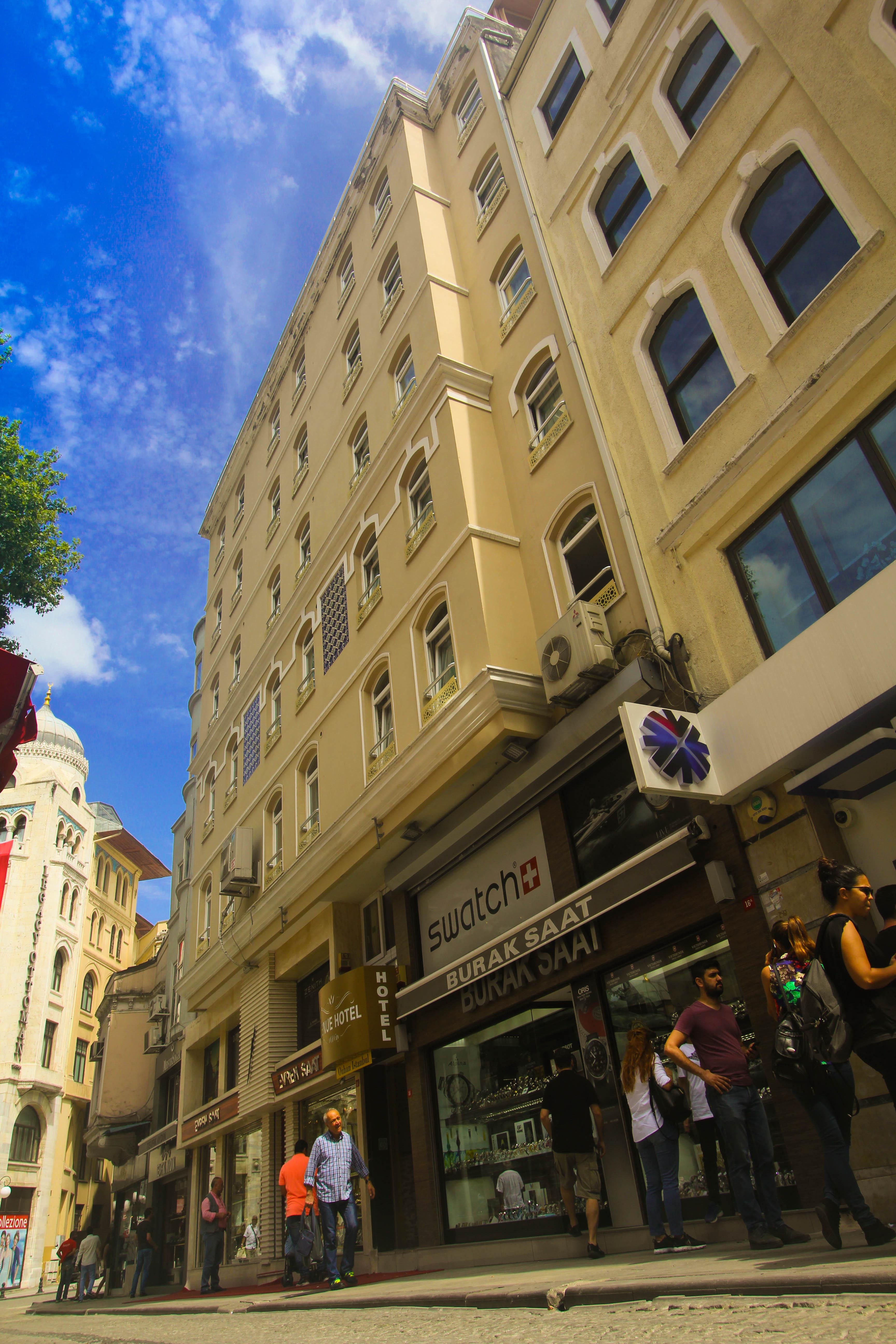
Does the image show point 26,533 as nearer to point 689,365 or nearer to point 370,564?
point 370,564

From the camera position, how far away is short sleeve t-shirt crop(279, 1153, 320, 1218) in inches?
449

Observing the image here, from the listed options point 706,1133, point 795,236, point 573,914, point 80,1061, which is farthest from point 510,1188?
point 80,1061

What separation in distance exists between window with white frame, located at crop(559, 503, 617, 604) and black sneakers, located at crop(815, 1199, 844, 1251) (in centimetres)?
710

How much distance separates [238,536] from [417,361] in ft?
43.9

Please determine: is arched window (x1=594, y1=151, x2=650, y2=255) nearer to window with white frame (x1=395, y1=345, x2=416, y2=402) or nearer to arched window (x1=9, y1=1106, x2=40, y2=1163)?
window with white frame (x1=395, y1=345, x2=416, y2=402)

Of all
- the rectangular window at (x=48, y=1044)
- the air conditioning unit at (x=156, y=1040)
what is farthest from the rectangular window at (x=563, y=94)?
the rectangular window at (x=48, y=1044)

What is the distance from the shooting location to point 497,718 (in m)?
10.8

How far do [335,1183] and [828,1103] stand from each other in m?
5.94

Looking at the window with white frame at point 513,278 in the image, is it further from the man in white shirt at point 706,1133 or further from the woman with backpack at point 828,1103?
the woman with backpack at point 828,1103

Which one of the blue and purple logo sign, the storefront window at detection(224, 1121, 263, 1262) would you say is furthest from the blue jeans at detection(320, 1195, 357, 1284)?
the storefront window at detection(224, 1121, 263, 1262)

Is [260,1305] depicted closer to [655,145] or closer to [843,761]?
[843,761]

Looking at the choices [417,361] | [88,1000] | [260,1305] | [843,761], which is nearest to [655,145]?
[417,361]

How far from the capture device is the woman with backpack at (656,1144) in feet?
20.7

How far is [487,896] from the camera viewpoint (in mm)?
11766
